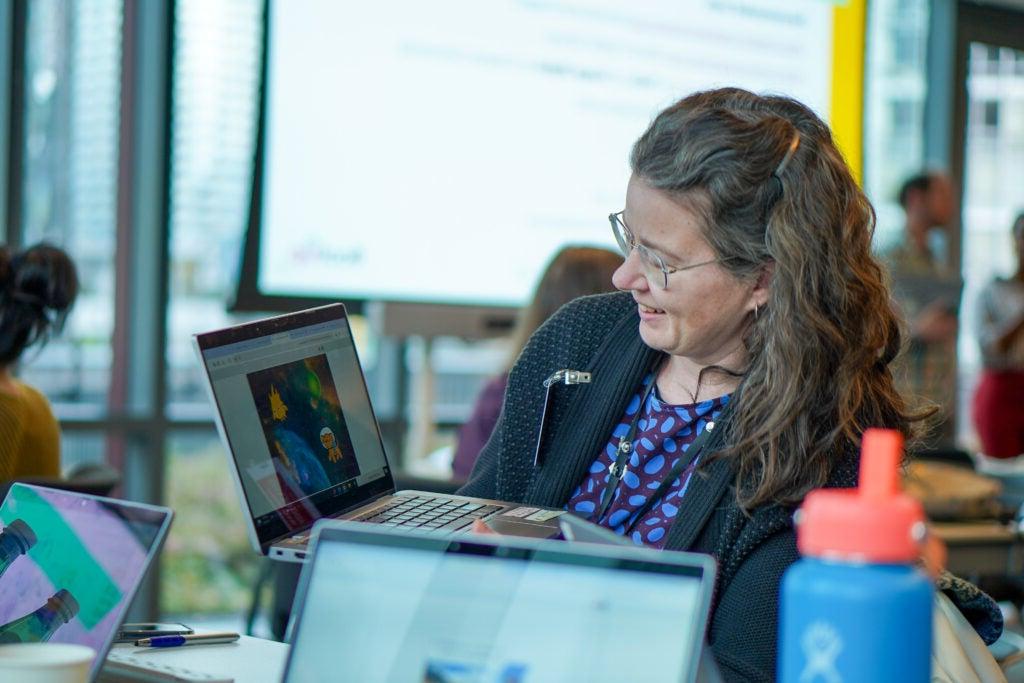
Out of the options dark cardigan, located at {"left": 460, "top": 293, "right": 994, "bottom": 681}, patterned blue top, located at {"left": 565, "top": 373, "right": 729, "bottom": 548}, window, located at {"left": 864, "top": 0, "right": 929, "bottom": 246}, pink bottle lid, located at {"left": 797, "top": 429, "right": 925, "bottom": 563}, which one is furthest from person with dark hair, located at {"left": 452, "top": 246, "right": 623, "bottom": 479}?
window, located at {"left": 864, "top": 0, "right": 929, "bottom": 246}

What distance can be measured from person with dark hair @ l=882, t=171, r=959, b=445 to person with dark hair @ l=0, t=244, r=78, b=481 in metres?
2.74

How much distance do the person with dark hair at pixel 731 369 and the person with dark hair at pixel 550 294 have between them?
4.03ft

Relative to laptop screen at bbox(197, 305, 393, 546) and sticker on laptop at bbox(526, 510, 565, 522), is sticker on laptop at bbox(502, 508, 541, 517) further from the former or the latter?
laptop screen at bbox(197, 305, 393, 546)

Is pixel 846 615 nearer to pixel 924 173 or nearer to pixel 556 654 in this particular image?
pixel 556 654

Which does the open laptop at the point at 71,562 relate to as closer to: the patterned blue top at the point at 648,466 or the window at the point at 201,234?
the patterned blue top at the point at 648,466

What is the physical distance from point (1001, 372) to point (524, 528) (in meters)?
4.35

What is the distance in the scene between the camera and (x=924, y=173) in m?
5.02

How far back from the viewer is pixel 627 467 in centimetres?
153

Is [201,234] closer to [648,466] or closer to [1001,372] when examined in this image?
[648,466]

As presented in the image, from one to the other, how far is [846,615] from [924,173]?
4.72m

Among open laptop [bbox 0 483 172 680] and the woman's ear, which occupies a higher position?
the woman's ear

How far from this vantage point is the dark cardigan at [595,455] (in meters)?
1.28

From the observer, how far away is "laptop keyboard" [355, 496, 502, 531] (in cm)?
129

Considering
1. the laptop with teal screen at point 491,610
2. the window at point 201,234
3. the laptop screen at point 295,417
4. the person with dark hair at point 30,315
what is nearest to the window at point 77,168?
the window at point 201,234
